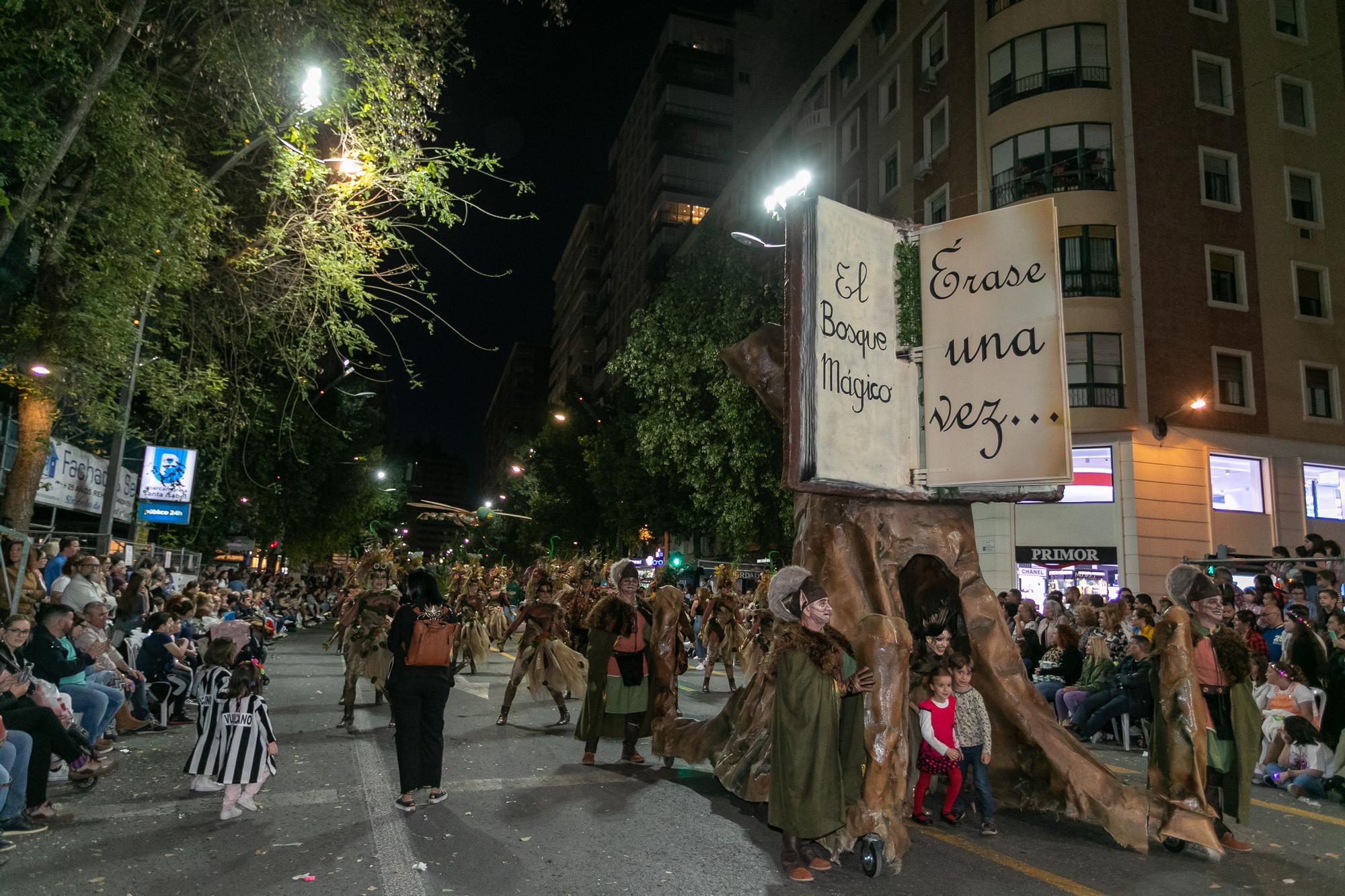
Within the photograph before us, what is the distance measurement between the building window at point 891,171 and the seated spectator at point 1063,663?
20.9m

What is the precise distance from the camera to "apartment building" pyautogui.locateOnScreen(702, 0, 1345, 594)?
22.3m

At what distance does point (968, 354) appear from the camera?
630cm

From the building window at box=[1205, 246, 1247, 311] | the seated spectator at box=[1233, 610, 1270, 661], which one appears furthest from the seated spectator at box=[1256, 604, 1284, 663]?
the building window at box=[1205, 246, 1247, 311]

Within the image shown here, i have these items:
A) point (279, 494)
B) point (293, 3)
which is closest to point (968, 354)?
point (293, 3)

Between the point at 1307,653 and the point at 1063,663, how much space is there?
10.8ft

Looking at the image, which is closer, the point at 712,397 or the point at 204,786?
the point at 204,786

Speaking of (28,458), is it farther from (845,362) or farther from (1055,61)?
(1055,61)

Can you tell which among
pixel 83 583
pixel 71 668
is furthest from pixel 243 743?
pixel 83 583

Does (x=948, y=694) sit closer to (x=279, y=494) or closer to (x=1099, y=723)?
(x=1099, y=723)

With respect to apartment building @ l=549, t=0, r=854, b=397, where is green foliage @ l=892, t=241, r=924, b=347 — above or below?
below

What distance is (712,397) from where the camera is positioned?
87.0ft

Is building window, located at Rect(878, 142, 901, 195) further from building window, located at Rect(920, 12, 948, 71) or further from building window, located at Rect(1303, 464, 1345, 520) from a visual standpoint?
building window, located at Rect(1303, 464, 1345, 520)

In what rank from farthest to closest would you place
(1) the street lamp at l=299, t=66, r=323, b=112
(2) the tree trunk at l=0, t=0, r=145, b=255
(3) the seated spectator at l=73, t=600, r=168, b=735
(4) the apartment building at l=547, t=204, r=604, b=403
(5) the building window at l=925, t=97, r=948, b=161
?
(4) the apartment building at l=547, t=204, r=604, b=403, (5) the building window at l=925, t=97, r=948, b=161, (1) the street lamp at l=299, t=66, r=323, b=112, (3) the seated spectator at l=73, t=600, r=168, b=735, (2) the tree trunk at l=0, t=0, r=145, b=255

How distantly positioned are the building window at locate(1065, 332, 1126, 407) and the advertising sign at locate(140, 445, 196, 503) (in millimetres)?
21492
